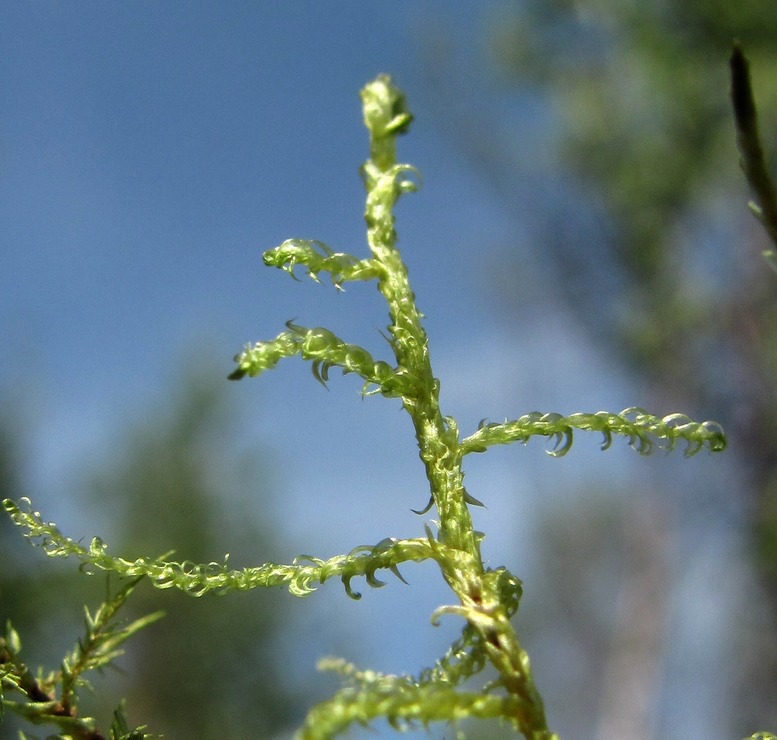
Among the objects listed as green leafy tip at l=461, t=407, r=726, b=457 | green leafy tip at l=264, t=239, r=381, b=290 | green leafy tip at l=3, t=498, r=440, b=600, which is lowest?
green leafy tip at l=3, t=498, r=440, b=600

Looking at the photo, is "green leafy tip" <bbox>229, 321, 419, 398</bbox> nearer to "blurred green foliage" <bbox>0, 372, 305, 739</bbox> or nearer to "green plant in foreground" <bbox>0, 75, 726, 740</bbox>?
"green plant in foreground" <bbox>0, 75, 726, 740</bbox>

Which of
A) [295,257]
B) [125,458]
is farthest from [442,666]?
[125,458]

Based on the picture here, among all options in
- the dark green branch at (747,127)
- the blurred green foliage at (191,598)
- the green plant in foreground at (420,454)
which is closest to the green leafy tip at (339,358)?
the green plant in foreground at (420,454)

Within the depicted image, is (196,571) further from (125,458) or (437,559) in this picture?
(125,458)

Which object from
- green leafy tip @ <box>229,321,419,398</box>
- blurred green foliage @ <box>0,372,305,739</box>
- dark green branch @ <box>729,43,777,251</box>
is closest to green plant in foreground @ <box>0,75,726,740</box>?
green leafy tip @ <box>229,321,419,398</box>

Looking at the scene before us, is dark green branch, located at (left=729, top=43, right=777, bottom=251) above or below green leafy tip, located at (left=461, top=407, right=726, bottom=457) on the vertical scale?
above

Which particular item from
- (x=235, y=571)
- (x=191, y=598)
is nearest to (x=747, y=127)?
(x=235, y=571)

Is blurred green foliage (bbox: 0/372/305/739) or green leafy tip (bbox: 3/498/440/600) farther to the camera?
blurred green foliage (bbox: 0/372/305/739)
